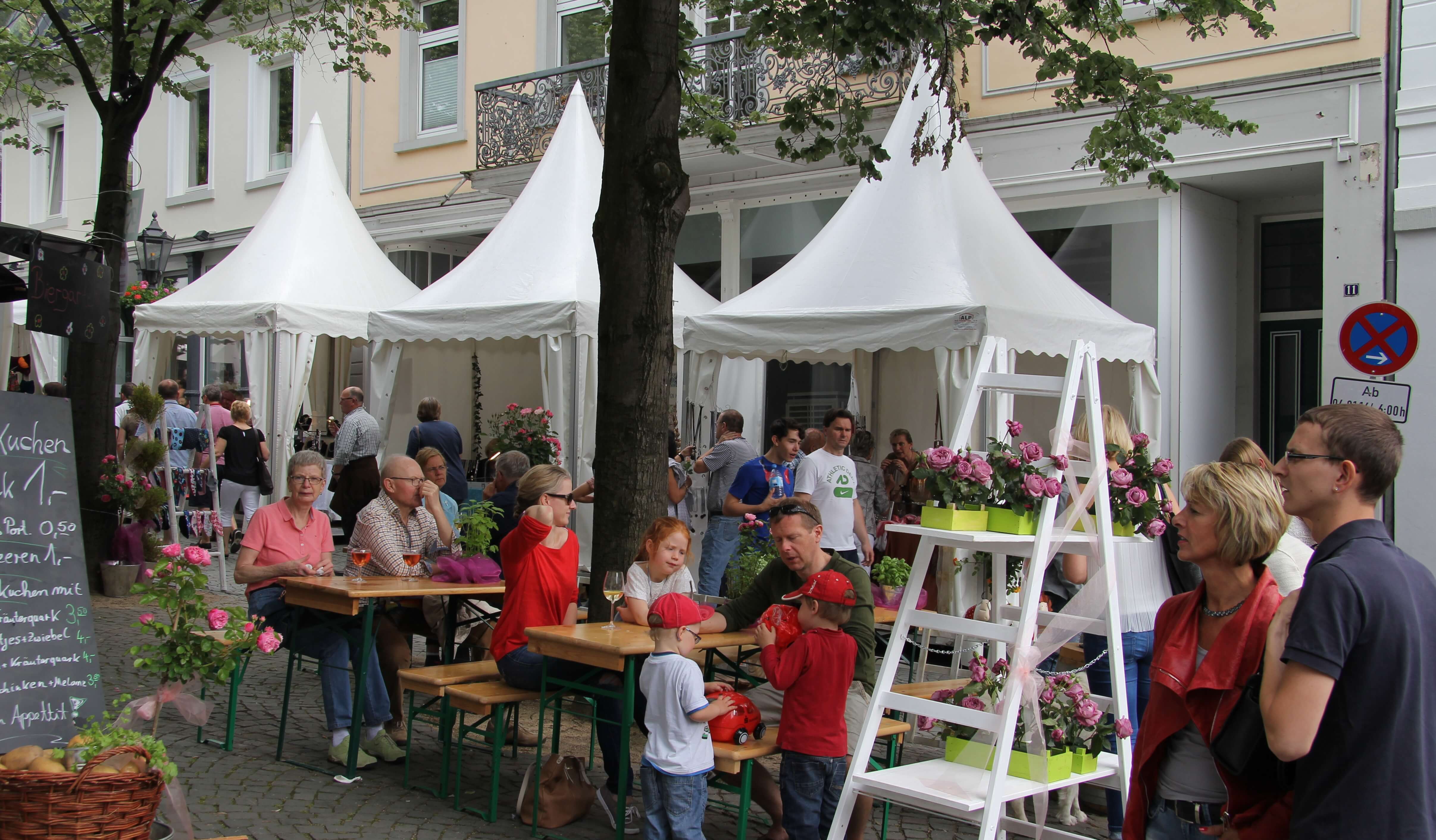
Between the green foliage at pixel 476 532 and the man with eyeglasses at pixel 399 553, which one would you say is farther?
the green foliage at pixel 476 532

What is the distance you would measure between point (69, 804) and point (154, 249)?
A: 523 inches

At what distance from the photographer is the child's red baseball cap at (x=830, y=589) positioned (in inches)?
169

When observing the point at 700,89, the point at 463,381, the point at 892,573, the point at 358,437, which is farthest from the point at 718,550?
the point at 463,381

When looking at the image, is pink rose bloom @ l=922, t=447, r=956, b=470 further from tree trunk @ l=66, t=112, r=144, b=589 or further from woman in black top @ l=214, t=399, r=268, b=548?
woman in black top @ l=214, t=399, r=268, b=548

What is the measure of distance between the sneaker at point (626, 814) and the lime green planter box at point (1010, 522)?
5.93 feet

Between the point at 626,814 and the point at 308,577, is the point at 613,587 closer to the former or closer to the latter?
the point at 626,814

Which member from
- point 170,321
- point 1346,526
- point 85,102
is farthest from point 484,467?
point 85,102

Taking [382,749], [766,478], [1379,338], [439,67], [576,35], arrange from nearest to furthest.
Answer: [382,749], [1379,338], [766,478], [576,35], [439,67]

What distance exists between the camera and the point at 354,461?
10.2 meters

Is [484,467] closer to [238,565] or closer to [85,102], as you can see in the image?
[238,565]

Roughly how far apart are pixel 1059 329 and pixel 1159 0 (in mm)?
4222

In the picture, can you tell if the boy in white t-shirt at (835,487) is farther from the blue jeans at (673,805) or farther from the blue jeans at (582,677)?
the blue jeans at (673,805)

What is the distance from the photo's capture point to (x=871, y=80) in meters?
12.5

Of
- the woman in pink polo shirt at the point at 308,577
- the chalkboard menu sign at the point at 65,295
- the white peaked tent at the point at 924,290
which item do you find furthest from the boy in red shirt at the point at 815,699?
the white peaked tent at the point at 924,290
